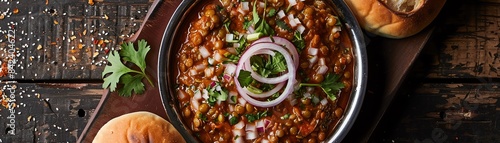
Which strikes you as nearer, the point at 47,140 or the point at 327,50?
the point at 327,50

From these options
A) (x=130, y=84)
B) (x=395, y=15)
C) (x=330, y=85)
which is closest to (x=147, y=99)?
(x=130, y=84)

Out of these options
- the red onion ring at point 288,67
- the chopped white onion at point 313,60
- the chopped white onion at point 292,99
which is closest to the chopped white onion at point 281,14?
the red onion ring at point 288,67

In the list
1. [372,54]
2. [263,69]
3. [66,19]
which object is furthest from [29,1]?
[372,54]

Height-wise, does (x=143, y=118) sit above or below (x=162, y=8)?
below

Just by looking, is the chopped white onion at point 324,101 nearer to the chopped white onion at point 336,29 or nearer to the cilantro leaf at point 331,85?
the cilantro leaf at point 331,85

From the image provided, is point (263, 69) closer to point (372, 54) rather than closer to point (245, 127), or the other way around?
point (245, 127)

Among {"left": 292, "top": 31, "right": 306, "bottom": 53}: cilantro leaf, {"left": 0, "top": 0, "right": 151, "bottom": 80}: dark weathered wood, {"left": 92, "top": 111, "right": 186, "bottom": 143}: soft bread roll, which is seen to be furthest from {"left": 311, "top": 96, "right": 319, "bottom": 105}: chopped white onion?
{"left": 0, "top": 0, "right": 151, "bottom": 80}: dark weathered wood
